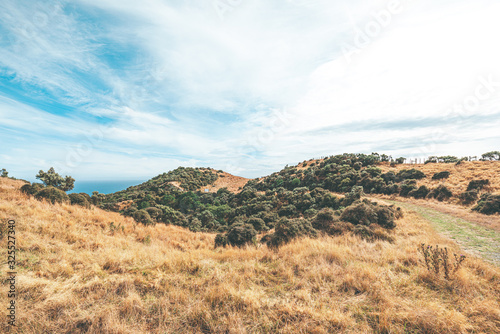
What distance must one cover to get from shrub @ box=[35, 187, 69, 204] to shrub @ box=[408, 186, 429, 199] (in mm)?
40374

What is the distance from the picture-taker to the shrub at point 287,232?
10539 millimetres

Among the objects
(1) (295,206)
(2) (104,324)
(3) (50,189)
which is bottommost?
(1) (295,206)

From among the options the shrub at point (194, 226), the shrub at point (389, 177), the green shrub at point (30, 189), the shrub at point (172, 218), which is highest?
the green shrub at point (30, 189)

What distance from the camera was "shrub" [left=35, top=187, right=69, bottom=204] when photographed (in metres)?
11.8

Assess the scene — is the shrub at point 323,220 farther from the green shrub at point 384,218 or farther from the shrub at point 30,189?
the shrub at point 30,189

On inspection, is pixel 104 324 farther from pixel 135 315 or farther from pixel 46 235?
pixel 46 235

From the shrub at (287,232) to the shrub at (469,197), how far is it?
2294 cm

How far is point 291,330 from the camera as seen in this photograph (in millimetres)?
3652

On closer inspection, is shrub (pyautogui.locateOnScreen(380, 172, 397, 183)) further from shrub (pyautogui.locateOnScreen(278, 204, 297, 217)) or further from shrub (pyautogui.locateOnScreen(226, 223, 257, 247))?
shrub (pyautogui.locateOnScreen(226, 223, 257, 247))

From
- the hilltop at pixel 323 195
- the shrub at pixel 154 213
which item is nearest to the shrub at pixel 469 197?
the hilltop at pixel 323 195

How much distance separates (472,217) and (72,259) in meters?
26.4

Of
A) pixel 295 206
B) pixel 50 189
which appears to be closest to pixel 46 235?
pixel 50 189

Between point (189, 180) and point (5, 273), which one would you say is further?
point (189, 180)

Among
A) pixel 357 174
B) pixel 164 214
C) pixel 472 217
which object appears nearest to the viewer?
pixel 472 217
